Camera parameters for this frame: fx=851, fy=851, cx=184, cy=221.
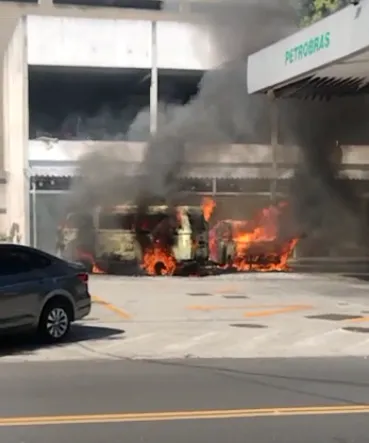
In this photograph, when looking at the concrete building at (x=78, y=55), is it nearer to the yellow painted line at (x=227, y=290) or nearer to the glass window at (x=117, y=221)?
the glass window at (x=117, y=221)

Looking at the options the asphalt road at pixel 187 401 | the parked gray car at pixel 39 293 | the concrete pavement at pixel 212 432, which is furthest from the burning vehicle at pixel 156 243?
the concrete pavement at pixel 212 432

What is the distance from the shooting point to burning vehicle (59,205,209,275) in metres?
22.8

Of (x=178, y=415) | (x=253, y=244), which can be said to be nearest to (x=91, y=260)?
(x=253, y=244)

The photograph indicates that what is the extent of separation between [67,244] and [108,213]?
171 centimetres

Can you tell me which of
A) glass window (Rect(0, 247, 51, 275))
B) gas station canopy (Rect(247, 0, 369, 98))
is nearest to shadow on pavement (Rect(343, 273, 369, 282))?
gas station canopy (Rect(247, 0, 369, 98))

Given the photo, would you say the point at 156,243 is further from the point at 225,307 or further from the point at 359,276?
the point at 225,307

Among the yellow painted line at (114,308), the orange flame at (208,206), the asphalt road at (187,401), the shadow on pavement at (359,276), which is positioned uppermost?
the orange flame at (208,206)

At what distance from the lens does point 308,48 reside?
61.0 feet

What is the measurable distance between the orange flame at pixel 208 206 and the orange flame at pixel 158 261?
2.81 meters

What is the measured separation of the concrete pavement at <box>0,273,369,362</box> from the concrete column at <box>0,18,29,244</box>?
10054 mm

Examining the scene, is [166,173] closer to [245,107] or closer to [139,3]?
[245,107]

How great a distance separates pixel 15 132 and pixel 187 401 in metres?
24.4

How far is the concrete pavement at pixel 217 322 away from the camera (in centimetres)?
1036

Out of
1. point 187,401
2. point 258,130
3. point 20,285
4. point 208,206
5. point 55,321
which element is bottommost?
point 187,401
